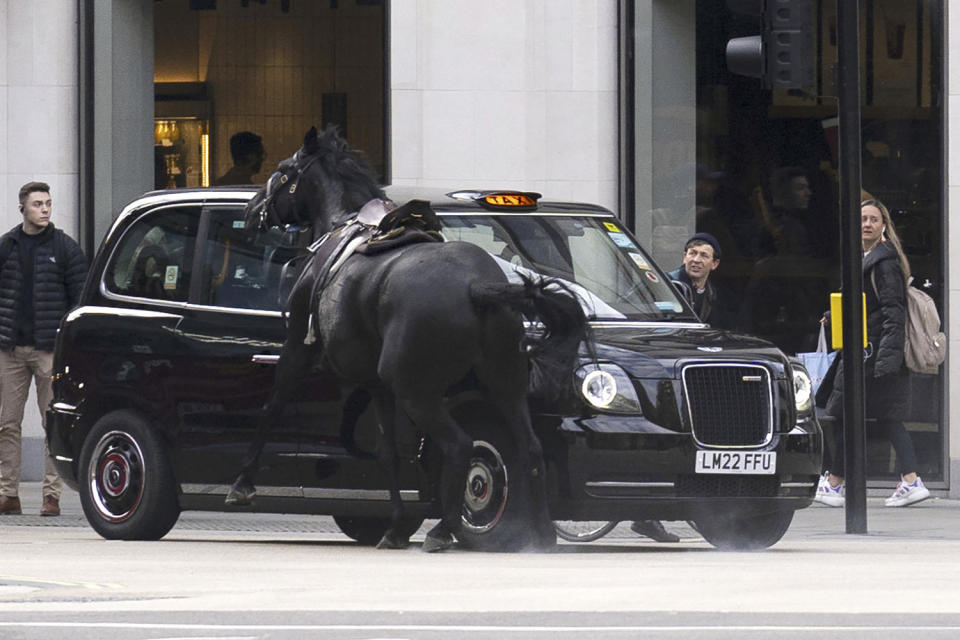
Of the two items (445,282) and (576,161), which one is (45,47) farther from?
(445,282)

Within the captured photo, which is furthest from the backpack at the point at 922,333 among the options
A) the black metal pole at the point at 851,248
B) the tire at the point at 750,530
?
the tire at the point at 750,530

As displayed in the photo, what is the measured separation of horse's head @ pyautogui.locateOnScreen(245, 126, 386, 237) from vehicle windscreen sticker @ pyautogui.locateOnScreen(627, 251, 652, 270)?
131 centimetres

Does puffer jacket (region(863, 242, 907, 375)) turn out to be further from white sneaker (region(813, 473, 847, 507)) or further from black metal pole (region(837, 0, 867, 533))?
black metal pole (region(837, 0, 867, 533))

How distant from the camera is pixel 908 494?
16062mm

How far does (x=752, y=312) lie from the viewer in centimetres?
1764

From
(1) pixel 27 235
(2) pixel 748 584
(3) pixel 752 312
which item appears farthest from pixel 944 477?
(2) pixel 748 584

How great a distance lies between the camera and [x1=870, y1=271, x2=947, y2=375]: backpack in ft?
52.6

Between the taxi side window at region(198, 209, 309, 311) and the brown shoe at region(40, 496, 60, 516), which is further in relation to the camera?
the brown shoe at region(40, 496, 60, 516)

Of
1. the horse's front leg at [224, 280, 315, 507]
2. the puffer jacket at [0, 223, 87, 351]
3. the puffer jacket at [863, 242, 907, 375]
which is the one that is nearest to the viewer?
the horse's front leg at [224, 280, 315, 507]

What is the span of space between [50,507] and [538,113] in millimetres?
5207

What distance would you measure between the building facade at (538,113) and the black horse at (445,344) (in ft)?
21.8

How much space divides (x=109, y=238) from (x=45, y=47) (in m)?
6.27

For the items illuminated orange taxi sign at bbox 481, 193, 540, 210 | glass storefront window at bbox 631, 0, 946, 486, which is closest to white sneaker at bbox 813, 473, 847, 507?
glass storefront window at bbox 631, 0, 946, 486

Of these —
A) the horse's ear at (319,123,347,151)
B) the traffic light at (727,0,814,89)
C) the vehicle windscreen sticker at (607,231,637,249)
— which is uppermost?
the traffic light at (727,0,814,89)
